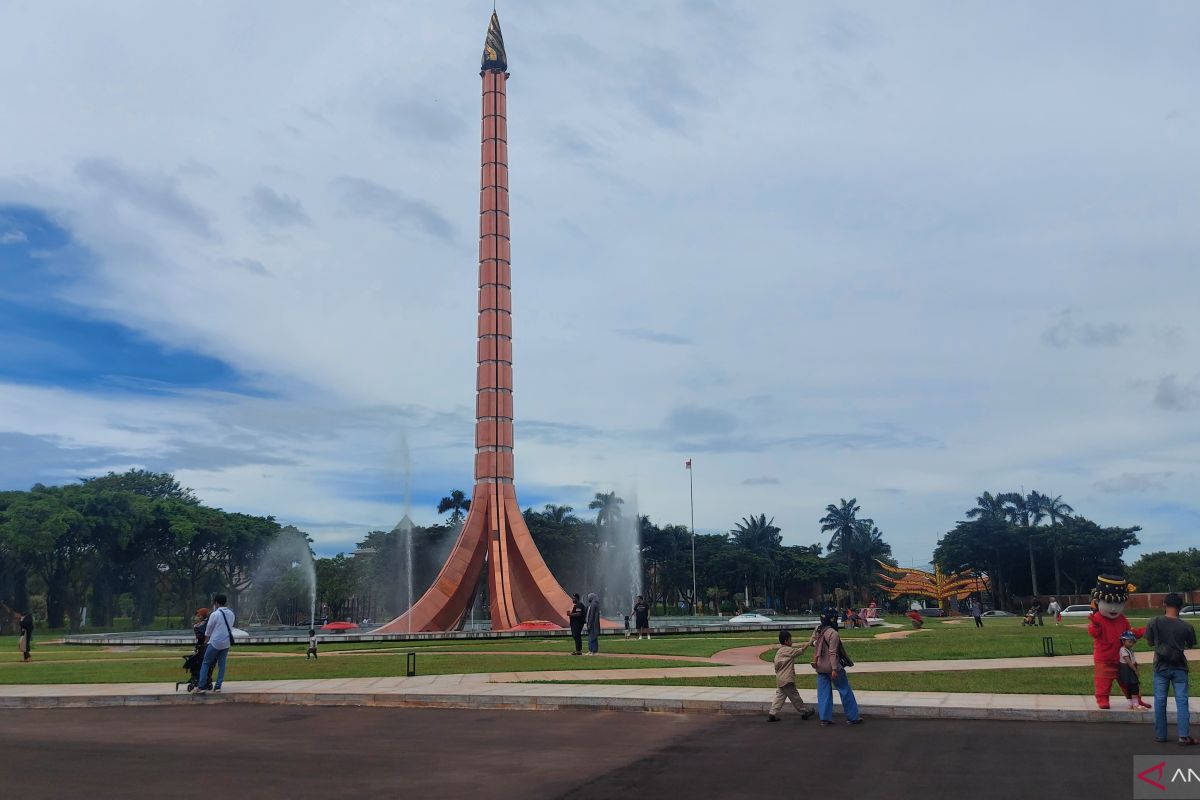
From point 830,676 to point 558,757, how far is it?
376 cm

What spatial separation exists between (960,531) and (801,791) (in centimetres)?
7919

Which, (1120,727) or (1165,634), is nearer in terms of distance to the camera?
(1165,634)

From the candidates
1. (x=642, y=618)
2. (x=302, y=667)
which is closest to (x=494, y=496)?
(x=642, y=618)

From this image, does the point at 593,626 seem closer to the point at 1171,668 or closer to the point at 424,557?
the point at 1171,668

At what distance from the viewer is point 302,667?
68.1 ft

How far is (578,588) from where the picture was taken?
8106 cm

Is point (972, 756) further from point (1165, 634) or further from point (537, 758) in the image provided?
point (537, 758)

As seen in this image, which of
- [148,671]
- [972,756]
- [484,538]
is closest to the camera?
[972,756]

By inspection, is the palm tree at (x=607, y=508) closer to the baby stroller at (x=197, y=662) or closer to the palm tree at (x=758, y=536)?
the palm tree at (x=758, y=536)

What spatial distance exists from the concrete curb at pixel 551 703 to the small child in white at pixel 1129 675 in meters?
0.37

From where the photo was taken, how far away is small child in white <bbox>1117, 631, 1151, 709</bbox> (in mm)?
11445

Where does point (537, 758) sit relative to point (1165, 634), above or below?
below

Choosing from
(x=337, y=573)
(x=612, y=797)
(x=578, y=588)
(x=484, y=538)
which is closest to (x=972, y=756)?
(x=612, y=797)

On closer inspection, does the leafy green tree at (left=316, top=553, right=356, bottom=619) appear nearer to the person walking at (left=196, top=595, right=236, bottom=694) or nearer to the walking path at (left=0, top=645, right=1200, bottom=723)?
the walking path at (left=0, top=645, right=1200, bottom=723)
